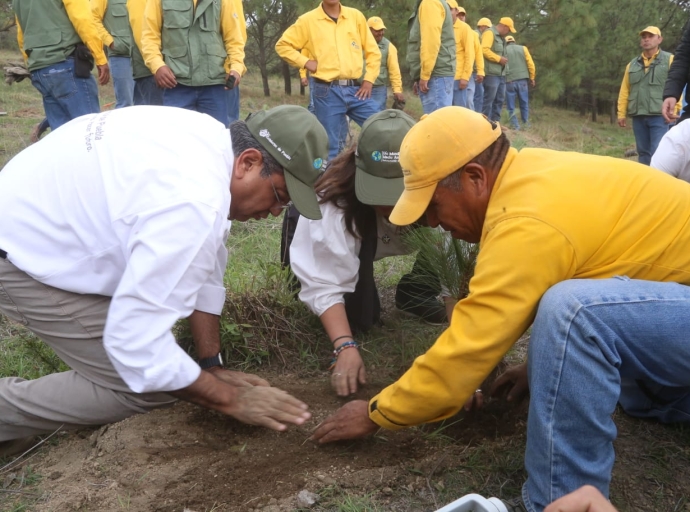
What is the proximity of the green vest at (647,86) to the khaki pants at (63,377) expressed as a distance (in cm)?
614

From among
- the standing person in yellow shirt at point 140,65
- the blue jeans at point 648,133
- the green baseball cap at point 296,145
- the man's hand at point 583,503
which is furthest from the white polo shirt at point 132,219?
→ the blue jeans at point 648,133

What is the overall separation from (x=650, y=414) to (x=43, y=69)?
4139 mm

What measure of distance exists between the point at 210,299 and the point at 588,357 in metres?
1.33

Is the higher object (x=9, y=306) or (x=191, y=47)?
(x=191, y=47)

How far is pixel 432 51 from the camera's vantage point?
18.1 ft

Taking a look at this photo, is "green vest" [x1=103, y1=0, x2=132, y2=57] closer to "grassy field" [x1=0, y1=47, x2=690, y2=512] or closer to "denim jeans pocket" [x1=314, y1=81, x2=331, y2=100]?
"denim jeans pocket" [x1=314, y1=81, x2=331, y2=100]

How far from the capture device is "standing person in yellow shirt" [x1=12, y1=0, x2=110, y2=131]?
409 centimetres

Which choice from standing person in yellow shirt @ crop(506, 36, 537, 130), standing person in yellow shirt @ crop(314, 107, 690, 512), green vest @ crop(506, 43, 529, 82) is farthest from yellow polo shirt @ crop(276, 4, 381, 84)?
green vest @ crop(506, 43, 529, 82)

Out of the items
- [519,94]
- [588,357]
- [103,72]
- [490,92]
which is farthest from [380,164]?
[519,94]

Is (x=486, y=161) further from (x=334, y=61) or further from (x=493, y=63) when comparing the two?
(x=493, y=63)

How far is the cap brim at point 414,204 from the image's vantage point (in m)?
1.59

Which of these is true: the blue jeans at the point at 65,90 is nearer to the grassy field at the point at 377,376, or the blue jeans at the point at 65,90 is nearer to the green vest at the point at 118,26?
the green vest at the point at 118,26

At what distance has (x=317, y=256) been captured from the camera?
2.34m

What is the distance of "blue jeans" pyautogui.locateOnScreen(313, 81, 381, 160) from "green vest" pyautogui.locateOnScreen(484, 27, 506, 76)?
192 inches
